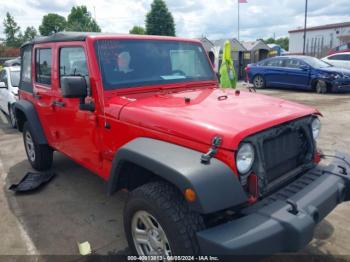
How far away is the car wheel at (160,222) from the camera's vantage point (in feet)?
7.33

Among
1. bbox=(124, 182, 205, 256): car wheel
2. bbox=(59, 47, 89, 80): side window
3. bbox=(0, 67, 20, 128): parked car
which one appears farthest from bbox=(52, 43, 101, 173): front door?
bbox=(0, 67, 20, 128): parked car

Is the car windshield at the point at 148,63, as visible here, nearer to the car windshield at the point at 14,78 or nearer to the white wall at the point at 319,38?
the car windshield at the point at 14,78

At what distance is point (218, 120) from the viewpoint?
2.49m

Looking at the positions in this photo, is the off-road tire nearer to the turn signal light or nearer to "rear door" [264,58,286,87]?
"rear door" [264,58,286,87]

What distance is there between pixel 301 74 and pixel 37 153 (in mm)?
11553

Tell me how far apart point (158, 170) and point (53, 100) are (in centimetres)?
236

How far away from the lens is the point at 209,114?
2.64 metres

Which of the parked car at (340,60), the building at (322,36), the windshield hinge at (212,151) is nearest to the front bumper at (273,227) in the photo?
the windshield hinge at (212,151)

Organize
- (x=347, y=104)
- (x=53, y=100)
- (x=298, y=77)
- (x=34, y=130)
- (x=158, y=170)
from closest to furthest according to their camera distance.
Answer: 1. (x=158, y=170)
2. (x=53, y=100)
3. (x=34, y=130)
4. (x=347, y=104)
5. (x=298, y=77)

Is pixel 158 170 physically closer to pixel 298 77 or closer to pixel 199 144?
pixel 199 144

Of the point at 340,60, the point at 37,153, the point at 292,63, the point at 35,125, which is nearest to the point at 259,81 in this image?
the point at 292,63

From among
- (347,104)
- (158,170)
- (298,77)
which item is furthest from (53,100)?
(298,77)

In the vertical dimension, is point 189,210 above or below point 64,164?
above

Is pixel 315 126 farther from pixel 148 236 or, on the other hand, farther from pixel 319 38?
pixel 319 38
